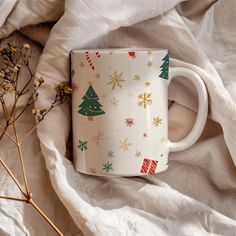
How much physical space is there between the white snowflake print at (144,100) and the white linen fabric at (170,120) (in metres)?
0.09

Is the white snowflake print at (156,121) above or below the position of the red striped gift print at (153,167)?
above

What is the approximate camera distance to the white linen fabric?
0.55 metres

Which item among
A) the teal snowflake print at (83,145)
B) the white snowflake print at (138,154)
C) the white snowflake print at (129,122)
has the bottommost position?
the white snowflake print at (138,154)

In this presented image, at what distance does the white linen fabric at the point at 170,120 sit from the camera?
55 cm

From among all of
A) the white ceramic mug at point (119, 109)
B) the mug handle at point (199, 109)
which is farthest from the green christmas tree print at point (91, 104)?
the mug handle at point (199, 109)

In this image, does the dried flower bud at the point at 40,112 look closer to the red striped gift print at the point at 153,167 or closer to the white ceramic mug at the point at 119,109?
the white ceramic mug at the point at 119,109

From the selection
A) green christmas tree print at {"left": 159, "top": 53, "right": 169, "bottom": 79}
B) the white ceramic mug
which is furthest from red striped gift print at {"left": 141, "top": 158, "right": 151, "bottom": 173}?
green christmas tree print at {"left": 159, "top": 53, "right": 169, "bottom": 79}

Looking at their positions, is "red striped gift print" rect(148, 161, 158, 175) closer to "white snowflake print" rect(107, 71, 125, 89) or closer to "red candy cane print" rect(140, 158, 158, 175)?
"red candy cane print" rect(140, 158, 158, 175)

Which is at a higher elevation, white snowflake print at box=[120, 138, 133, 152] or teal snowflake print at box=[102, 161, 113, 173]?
white snowflake print at box=[120, 138, 133, 152]

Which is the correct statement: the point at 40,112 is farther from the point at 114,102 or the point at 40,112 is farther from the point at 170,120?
the point at 170,120

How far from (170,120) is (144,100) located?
0.09 metres

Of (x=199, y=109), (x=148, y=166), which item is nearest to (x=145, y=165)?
(x=148, y=166)

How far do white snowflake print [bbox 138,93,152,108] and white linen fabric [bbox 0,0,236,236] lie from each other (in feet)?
0.28

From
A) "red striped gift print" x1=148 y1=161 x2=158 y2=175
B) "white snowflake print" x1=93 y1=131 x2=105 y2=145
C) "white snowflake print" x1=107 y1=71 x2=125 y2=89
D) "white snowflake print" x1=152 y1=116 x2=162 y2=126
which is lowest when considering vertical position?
"red striped gift print" x1=148 y1=161 x2=158 y2=175
